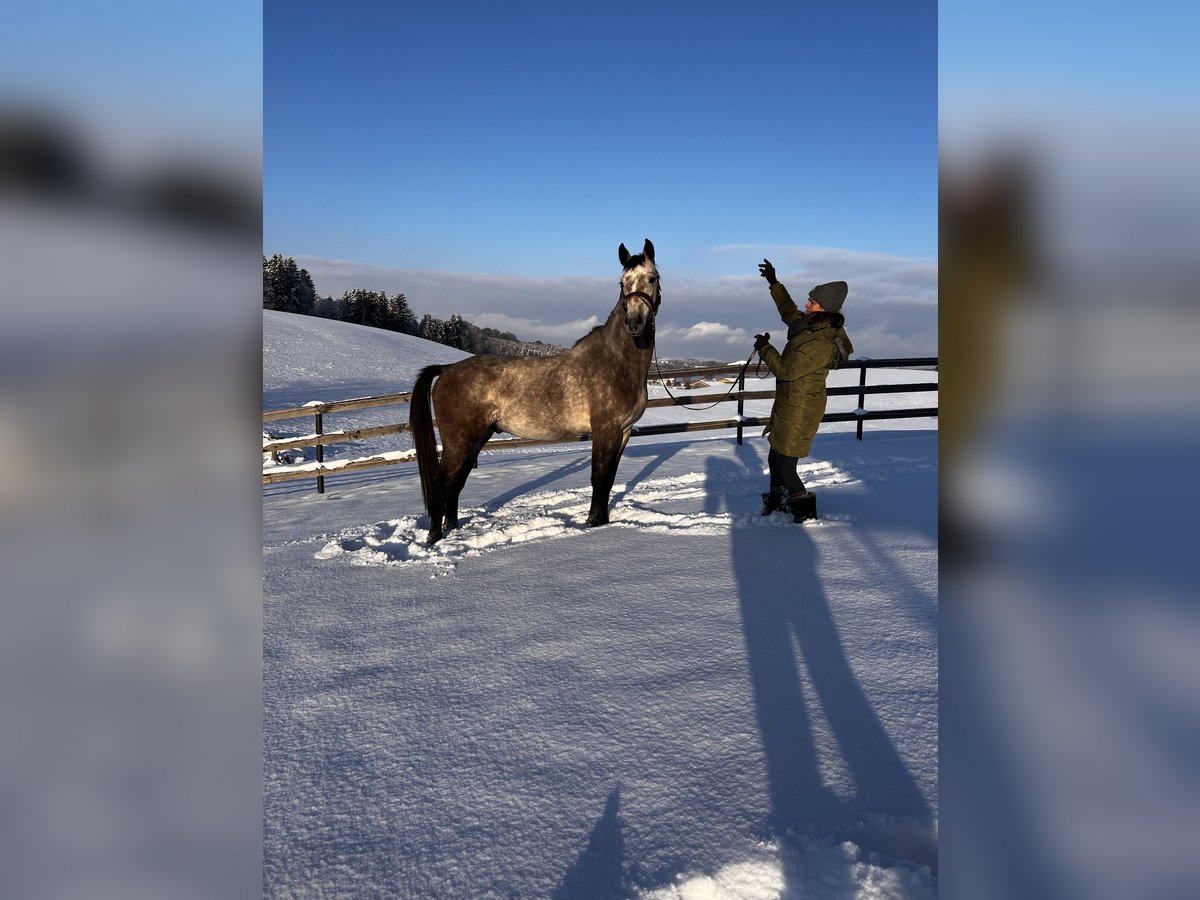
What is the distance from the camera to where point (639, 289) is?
4.02m

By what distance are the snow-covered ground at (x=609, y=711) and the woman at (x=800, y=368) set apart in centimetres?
28

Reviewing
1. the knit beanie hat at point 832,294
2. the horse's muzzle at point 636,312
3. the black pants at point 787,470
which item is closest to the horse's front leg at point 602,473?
the horse's muzzle at point 636,312

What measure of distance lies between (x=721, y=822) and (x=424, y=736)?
921mm

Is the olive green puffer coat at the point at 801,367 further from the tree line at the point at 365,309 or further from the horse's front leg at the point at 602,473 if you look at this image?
the tree line at the point at 365,309

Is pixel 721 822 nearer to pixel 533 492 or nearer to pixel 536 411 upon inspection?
pixel 536 411

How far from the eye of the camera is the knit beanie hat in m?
3.71

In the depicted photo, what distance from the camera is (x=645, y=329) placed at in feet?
13.5

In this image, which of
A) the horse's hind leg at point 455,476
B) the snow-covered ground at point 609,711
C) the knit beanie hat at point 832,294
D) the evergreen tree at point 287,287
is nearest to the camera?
the snow-covered ground at point 609,711

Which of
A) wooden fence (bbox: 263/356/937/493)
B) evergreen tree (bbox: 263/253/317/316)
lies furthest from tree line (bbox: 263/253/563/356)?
wooden fence (bbox: 263/356/937/493)

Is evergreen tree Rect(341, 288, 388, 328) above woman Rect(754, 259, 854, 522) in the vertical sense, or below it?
above

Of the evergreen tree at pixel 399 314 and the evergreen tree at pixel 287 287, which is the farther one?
the evergreen tree at pixel 399 314

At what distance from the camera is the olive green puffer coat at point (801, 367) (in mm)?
3822

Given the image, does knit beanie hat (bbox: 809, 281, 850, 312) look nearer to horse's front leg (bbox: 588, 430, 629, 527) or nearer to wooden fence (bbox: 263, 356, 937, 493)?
horse's front leg (bbox: 588, 430, 629, 527)
